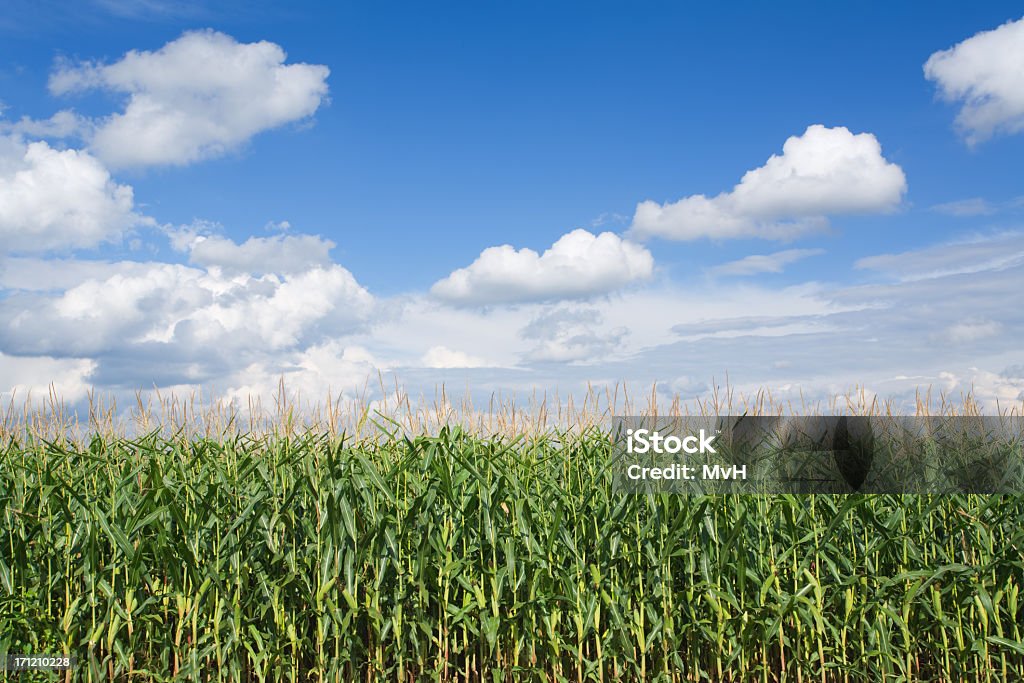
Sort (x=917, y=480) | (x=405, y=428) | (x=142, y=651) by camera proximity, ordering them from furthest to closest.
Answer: (x=405, y=428) → (x=917, y=480) → (x=142, y=651)

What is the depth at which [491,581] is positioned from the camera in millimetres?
4598

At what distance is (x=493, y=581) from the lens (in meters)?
4.55

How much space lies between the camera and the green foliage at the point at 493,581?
449 cm

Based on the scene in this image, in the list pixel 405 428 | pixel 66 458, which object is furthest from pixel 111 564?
pixel 405 428

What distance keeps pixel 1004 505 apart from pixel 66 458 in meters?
6.80

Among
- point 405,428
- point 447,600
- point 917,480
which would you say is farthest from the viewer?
point 405,428

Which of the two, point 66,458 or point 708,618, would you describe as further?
point 66,458

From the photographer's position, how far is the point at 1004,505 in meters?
4.96

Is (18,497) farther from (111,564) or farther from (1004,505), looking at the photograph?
(1004,505)

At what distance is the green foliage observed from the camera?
4.49m

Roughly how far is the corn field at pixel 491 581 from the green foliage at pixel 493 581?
17 mm

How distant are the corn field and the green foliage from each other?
17 millimetres

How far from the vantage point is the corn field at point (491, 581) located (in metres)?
4.49

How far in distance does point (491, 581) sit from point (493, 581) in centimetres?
5
